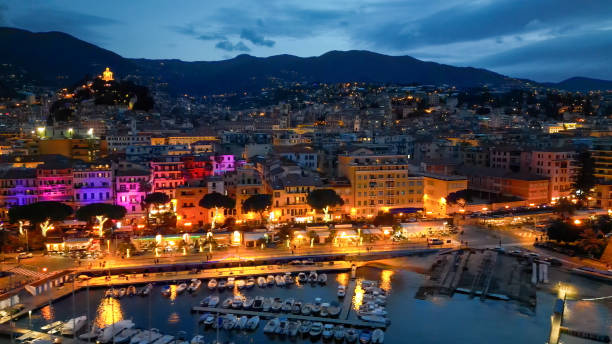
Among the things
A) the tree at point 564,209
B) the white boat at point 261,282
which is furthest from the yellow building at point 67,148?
the tree at point 564,209

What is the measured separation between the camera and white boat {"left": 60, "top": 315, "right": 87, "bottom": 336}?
22516 mm

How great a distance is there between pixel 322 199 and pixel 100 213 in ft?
53.6

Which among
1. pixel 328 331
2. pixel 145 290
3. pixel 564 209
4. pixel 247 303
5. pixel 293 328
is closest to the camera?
pixel 328 331

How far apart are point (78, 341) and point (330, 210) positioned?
75.7 feet

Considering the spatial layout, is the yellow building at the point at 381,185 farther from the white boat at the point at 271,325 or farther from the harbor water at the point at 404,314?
the white boat at the point at 271,325

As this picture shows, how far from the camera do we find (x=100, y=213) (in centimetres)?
3719

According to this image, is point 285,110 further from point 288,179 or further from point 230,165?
point 288,179

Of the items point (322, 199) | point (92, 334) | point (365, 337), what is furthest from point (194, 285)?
point (322, 199)

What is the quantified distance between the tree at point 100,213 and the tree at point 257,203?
30.8 feet

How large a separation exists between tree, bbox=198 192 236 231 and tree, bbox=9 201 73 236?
9.90 metres

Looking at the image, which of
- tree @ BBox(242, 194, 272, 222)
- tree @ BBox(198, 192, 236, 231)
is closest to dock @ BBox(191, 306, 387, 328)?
tree @ BBox(242, 194, 272, 222)

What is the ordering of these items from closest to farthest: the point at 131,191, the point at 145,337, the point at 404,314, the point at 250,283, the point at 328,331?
the point at 145,337
the point at 328,331
the point at 404,314
the point at 250,283
the point at 131,191

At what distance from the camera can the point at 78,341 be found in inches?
840

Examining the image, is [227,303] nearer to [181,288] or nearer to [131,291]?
[181,288]
